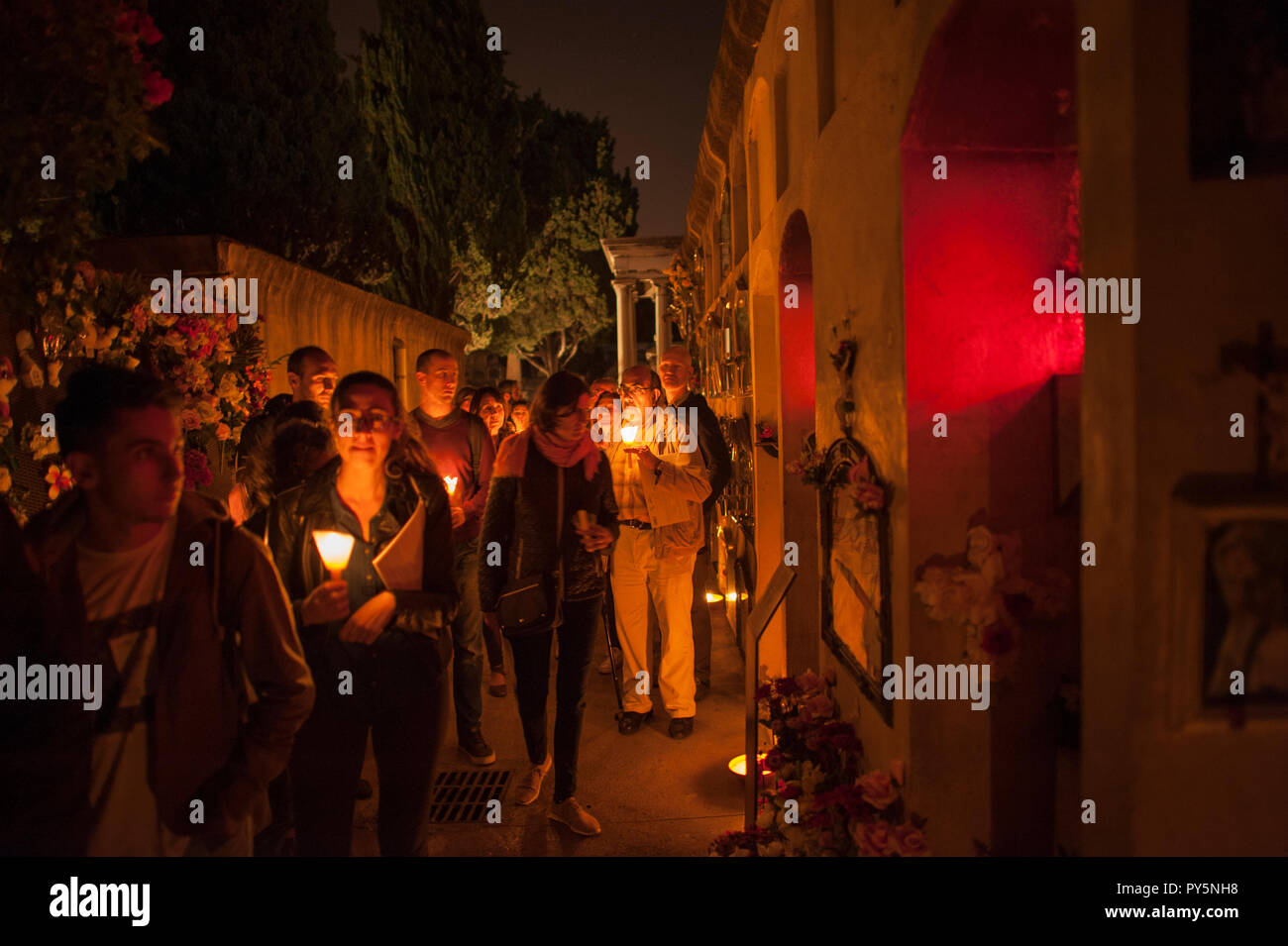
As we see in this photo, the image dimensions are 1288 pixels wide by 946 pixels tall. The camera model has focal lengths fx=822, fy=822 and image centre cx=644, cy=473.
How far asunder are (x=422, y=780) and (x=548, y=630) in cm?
121

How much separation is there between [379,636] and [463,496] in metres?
2.26

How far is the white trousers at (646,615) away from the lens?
5312 mm

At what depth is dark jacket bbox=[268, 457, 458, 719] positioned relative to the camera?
→ 280 centimetres

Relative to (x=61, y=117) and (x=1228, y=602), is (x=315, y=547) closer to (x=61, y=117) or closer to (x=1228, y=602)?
(x=61, y=117)

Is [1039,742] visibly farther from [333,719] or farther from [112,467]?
[112,467]

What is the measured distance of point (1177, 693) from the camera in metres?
1.74

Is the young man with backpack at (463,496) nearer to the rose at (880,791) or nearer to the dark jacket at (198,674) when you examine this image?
the dark jacket at (198,674)

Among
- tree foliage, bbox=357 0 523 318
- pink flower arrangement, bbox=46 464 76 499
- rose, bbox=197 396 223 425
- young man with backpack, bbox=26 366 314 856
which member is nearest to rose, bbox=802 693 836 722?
young man with backpack, bbox=26 366 314 856

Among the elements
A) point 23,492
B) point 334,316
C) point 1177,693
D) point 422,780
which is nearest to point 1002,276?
point 1177,693

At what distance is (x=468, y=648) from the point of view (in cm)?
486

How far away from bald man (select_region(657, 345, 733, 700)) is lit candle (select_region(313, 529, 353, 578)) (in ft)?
10.2

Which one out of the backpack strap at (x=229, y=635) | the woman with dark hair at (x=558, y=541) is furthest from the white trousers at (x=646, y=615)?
the backpack strap at (x=229, y=635)

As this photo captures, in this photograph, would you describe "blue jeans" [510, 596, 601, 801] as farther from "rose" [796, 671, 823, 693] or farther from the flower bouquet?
the flower bouquet
